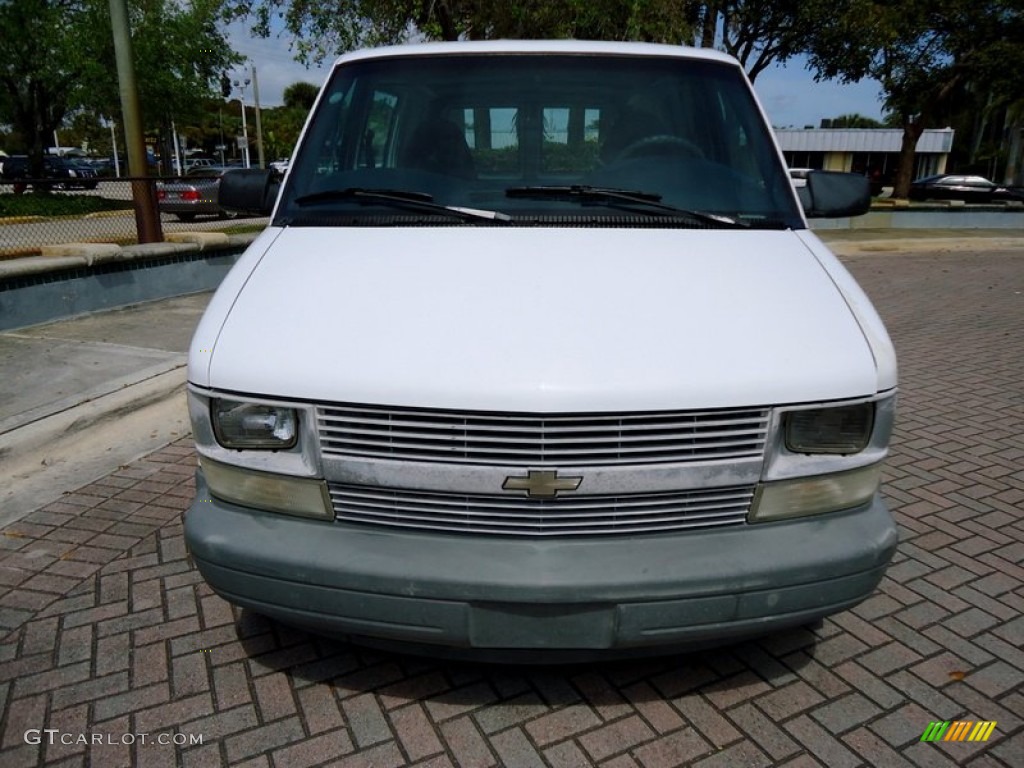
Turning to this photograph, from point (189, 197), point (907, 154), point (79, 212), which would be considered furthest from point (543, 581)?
point (907, 154)

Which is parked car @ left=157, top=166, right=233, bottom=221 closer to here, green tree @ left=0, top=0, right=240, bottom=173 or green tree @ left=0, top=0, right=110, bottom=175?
green tree @ left=0, top=0, right=240, bottom=173

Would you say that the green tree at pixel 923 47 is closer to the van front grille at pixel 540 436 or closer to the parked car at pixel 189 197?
the parked car at pixel 189 197

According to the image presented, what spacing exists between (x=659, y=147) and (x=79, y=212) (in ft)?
23.0

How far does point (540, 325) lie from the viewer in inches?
88.2

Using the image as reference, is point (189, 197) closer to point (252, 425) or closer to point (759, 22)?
point (252, 425)

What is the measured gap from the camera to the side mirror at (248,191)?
11.8 feet

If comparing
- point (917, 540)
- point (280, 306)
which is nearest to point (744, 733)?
point (917, 540)

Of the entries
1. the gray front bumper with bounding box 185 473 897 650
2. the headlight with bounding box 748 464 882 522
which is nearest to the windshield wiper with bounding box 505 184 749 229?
the headlight with bounding box 748 464 882 522

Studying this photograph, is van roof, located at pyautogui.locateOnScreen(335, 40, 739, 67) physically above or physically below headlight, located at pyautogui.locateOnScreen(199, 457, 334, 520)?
above

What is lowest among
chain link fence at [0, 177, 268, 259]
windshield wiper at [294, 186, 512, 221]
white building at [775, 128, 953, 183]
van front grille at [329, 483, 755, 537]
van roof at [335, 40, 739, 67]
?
van front grille at [329, 483, 755, 537]

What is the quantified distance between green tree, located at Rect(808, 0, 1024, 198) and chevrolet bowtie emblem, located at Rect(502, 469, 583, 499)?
19754 mm

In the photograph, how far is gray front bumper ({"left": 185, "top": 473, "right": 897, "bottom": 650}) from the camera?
2092mm

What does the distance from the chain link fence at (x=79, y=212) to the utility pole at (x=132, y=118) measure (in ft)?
0.25

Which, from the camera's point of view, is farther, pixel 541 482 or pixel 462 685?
pixel 462 685
